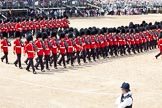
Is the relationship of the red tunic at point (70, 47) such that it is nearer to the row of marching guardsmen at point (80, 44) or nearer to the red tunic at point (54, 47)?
the row of marching guardsmen at point (80, 44)

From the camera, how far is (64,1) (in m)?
49.1

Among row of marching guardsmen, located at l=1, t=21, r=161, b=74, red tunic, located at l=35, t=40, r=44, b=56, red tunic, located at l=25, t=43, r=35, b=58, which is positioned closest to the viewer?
red tunic, located at l=25, t=43, r=35, b=58

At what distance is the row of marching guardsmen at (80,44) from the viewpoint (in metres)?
17.6

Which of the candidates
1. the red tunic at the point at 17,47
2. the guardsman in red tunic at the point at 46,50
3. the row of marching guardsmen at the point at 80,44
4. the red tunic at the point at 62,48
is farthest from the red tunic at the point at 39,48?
the red tunic at the point at 62,48

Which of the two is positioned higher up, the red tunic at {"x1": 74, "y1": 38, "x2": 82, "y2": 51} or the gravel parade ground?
the red tunic at {"x1": 74, "y1": 38, "x2": 82, "y2": 51}

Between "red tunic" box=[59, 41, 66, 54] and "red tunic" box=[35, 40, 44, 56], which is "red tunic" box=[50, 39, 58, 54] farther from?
"red tunic" box=[35, 40, 44, 56]

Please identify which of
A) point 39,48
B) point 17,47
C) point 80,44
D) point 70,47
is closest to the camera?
point 39,48

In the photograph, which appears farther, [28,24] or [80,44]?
[28,24]

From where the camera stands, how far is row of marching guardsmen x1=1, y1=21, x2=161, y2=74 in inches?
692

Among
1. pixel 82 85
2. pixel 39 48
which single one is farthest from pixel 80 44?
pixel 82 85

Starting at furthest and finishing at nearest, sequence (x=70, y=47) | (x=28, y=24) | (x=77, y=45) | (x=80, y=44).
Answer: (x=28, y=24) → (x=80, y=44) → (x=77, y=45) → (x=70, y=47)

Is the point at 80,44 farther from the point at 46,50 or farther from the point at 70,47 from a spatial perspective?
the point at 46,50

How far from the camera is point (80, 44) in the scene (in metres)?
19.5

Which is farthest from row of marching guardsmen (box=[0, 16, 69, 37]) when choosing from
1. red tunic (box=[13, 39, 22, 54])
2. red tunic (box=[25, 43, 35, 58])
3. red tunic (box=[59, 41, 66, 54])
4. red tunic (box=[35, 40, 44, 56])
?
red tunic (box=[25, 43, 35, 58])
